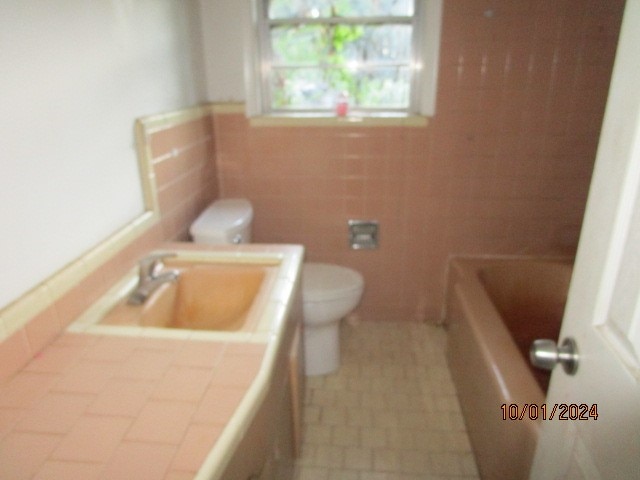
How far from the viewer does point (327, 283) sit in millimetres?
2002

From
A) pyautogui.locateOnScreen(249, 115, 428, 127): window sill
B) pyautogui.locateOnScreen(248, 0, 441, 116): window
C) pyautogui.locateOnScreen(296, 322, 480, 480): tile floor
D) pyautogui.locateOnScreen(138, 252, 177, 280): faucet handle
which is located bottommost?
pyautogui.locateOnScreen(296, 322, 480, 480): tile floor

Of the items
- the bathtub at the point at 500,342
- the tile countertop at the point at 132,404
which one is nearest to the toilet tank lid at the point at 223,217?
the tile countertop at the point at 132,404

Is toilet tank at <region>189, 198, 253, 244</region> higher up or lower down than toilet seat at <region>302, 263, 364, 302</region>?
higher up

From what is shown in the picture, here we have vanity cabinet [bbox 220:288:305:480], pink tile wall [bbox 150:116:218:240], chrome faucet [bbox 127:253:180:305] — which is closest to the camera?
vanity cabinet [bbox 220:288:305:480]

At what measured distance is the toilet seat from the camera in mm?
1908

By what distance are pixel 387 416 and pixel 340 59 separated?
5.56 ft

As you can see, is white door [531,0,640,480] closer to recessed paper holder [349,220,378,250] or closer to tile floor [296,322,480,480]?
tile floor [296,322,480,480]

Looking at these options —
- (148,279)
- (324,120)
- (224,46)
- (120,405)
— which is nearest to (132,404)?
(120,405)

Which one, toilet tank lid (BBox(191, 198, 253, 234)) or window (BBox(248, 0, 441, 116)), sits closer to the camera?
toilet tank lid (BBox(191, 198, 253, 234))

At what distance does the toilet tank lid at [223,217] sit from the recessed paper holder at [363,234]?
60cm

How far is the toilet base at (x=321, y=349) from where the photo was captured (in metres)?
2.03

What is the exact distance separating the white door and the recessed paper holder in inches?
64.2

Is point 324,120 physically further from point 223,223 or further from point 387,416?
point 387,416

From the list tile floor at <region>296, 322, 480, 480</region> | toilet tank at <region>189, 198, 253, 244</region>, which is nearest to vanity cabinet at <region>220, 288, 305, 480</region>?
tile floor at <region>296, 322, 480, 480</region>
